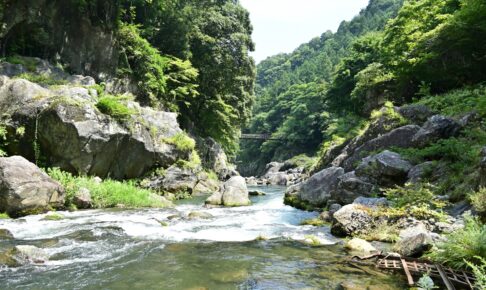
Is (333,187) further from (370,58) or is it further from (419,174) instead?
(370,58)

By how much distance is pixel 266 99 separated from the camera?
99.6 m

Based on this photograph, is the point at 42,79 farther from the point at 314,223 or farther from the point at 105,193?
the point at 314,223

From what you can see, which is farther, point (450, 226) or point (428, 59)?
point (428, 59)

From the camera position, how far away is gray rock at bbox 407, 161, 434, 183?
13227 mm

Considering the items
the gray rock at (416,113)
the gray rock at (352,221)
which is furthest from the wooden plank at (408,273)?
the gray rock at (416,113)

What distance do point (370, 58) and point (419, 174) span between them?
31.8m

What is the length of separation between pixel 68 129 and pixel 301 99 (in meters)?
60.2

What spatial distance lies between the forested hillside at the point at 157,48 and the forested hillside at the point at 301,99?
50.2ft

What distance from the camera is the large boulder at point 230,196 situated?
19.5m

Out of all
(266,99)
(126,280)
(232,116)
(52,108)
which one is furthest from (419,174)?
(266,99)

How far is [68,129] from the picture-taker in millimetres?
18422

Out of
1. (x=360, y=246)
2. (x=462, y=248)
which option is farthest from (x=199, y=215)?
(x=462, y=248)

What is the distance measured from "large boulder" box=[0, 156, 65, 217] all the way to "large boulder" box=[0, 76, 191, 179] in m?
4.27

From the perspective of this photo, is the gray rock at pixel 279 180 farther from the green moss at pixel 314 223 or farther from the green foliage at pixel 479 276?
the green foliage at pixel 479 276
